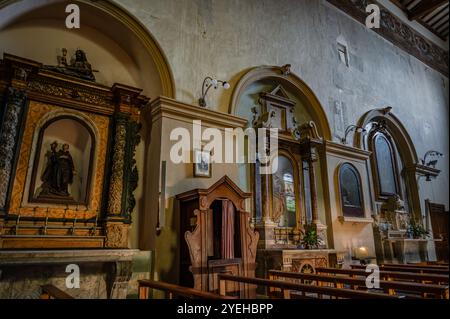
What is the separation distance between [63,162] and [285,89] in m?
5.16

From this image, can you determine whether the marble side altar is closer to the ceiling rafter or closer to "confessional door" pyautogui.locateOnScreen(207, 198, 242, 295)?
"confessional door" pyautogui.locateOnScreen(207, 198, 242, 295)

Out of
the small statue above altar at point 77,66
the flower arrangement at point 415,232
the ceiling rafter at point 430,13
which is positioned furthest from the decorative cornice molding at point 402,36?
the small statue above altar at point 77,66

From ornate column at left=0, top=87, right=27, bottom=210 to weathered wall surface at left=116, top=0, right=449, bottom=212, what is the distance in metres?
2.29

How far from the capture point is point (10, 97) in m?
4.30

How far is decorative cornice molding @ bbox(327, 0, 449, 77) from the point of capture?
10.1 metres

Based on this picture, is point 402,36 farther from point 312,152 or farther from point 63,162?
point 63,162

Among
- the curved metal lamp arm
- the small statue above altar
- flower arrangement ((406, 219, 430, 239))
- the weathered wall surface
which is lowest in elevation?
flower arrangement ((406, 219, 430, 239))

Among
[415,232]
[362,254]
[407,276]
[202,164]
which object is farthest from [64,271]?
[415,232]

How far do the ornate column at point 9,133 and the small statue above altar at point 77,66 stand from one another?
754mm

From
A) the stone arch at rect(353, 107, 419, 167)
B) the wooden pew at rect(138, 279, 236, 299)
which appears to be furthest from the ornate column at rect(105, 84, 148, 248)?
the stone arch at rect(353, 107, 419, 167)

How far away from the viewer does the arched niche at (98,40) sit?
4848 millimetres
